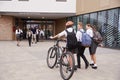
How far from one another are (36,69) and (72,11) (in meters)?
21.5

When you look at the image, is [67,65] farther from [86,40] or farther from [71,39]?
[86,40]

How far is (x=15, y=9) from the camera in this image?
30812mm

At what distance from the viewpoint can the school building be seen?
2086 centimetres

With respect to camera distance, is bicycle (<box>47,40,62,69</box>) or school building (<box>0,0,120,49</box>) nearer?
bicycle (<box>47,40,62,69</box>)

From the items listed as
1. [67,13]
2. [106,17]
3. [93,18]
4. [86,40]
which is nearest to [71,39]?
[86,40]

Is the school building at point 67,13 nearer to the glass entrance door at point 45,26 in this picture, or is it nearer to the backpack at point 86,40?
the glass entrance door at point 45,26

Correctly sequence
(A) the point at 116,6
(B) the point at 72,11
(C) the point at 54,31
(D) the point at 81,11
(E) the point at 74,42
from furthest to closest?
(C) the point at 54,31
(B) the point at 72,11
(D) the point at 81,11
(A) the point at 116,6
(E) the point at 74,42

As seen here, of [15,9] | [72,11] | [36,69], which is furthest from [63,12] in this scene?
[36,69]

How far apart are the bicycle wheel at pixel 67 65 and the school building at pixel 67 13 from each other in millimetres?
12507

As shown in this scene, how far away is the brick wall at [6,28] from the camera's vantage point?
3356 cm

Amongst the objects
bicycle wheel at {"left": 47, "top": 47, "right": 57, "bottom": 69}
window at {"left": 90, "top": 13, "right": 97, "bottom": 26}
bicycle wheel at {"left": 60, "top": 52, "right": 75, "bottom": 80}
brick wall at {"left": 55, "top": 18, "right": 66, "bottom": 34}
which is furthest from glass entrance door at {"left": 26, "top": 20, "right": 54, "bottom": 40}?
bicycle wheel at {"left": 60, "top": 52, "right": 75, "bottom": 80}

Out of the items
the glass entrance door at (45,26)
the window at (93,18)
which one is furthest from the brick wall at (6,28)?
the window at (93,18)

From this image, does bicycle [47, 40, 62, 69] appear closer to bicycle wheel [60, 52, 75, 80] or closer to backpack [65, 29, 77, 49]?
backpack [65, 29, 77, 49]

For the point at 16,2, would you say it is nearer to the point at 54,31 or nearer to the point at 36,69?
the point at 54,31
